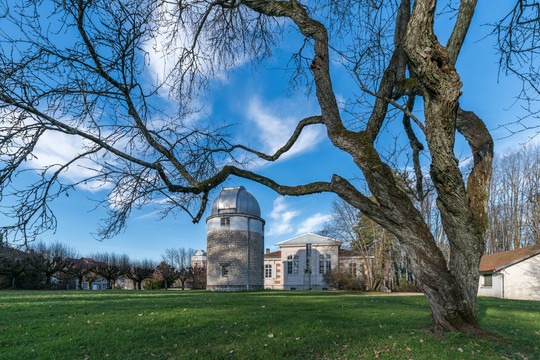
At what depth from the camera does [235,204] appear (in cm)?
2912

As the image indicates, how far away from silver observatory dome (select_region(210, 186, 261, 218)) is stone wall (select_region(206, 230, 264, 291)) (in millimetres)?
1915

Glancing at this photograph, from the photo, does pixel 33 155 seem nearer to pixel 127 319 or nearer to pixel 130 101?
pixel 130 101

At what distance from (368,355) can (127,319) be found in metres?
6.36

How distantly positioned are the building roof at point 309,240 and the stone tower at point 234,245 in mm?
12680

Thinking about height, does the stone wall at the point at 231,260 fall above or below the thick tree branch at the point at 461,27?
below

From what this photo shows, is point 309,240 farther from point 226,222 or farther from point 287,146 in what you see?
point 287,146

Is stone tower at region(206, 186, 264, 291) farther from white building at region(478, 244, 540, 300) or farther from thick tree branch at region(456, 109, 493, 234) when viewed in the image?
thick tree branch at region(456, 109, 493, 234)

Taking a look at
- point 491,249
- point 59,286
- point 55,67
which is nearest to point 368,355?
point 55,67

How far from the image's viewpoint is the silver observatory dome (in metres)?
29.2

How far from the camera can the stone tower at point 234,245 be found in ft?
91.8

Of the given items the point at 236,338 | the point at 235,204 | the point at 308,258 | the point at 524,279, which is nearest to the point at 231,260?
the point at 235,204

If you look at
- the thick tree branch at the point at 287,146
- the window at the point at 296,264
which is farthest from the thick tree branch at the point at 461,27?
the window at the point at 296,264

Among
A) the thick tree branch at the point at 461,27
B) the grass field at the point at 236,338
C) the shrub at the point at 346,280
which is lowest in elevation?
the shrub at the point at 346,280

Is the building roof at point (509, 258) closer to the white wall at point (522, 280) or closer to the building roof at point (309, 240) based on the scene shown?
the white wall at point (522, 280)
